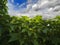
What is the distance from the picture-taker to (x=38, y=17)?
3037 millimetres

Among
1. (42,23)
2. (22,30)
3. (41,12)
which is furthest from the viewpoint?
(41,12)

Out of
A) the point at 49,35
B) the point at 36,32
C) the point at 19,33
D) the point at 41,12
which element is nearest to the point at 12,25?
the point at 19,33

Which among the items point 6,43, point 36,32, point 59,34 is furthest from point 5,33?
point 59,34

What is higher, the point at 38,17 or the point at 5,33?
the point at 38,17

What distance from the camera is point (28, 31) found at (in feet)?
9.32

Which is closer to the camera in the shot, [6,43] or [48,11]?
[6,43]

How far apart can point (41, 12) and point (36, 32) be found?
27.0 inches

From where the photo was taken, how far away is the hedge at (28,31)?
9.34 ft

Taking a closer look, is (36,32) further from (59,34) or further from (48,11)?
(48,11)

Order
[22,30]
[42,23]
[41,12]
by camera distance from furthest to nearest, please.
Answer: [41,12]
[42,23]
[22,30]

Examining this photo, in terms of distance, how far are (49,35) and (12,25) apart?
1.66 ft

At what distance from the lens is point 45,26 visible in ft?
9.73

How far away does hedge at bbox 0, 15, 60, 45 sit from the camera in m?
2.85

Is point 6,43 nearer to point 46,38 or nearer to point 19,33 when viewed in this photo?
point 19,33
